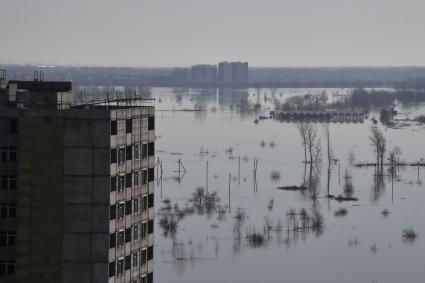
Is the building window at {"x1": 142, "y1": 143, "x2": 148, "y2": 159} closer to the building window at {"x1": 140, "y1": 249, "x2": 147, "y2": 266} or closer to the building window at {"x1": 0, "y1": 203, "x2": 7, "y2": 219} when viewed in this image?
the building window at {"x1": 140, "y1": 249, "x2": 147, "y2": 266}

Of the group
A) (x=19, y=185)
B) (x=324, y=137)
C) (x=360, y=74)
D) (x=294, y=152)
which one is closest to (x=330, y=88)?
(x=360, y=74)

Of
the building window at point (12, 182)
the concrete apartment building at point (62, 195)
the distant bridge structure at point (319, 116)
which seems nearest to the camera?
the concrete apartment building at point (62, 195)

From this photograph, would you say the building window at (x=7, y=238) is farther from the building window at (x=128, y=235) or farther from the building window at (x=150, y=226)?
the building window at (x=150, y=226)

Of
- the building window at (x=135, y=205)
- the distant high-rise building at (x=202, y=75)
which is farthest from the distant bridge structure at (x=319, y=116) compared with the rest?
the building window at (x=135, y=205)

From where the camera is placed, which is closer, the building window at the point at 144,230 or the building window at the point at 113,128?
the building window at the point at 113,128

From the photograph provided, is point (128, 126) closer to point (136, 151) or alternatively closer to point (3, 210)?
point (136, 151)

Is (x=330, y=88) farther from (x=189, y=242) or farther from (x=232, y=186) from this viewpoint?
(x=189, y=242)
